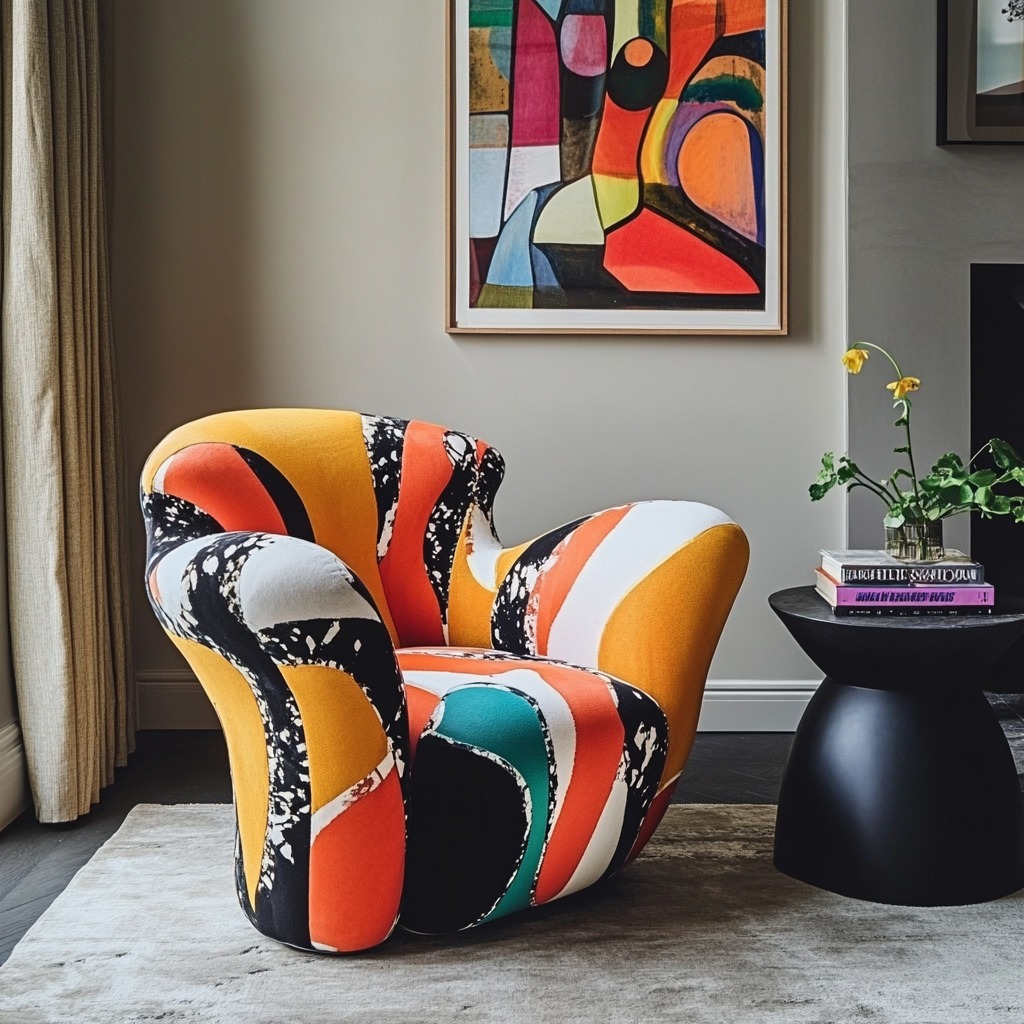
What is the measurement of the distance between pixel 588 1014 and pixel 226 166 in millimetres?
2253

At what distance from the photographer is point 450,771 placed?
1.57m

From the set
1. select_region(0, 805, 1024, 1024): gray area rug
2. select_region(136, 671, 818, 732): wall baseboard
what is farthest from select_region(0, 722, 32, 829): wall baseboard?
select_region(136, 671, 818, 732): wall baseboard

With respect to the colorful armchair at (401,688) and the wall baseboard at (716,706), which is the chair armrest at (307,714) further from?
the wall baseboard at (716,706)

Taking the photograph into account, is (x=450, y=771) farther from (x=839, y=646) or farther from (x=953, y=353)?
(x=953, y=353)

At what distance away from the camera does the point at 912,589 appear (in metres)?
1.84

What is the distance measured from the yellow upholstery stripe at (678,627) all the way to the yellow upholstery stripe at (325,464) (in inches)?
18.9

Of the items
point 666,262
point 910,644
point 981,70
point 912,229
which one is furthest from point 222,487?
point 981,70

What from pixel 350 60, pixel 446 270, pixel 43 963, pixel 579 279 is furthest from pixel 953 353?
pixel 43 963

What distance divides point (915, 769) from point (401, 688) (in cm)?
87

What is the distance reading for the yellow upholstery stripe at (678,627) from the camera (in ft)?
5.73

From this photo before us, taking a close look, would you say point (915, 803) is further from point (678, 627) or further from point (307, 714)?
point (307, 714)

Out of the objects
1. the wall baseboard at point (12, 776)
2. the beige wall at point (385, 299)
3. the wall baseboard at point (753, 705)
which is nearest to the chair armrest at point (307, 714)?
the wall baseboard at point (12, 776)

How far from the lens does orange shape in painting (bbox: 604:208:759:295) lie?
2.85 m

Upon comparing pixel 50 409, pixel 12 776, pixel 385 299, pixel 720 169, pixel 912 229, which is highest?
pixel 720 169
